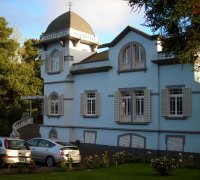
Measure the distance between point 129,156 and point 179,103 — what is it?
Answer: 4.67 m

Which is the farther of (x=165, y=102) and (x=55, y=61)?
(x=55, y=61)

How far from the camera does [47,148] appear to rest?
69.7ft

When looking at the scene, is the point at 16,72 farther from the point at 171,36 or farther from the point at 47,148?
the point at 171,36

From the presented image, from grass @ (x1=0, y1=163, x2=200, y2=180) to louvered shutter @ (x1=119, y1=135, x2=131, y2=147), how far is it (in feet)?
25.5

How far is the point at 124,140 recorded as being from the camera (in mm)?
27406

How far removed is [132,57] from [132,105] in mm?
3082

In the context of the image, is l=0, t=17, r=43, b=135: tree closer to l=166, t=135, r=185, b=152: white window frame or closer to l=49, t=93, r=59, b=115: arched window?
l=49, t=93, r=59, b=115: arched window

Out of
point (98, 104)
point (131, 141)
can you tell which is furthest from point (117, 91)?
point (131, 141)

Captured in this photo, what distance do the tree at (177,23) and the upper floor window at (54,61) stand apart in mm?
15072

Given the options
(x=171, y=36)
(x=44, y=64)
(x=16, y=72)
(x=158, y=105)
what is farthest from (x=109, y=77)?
(x=16, y=72)

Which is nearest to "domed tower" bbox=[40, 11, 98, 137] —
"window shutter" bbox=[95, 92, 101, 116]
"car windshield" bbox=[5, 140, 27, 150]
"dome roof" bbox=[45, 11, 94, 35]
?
"dome roof" bbox=[45, 11, 94, 35]

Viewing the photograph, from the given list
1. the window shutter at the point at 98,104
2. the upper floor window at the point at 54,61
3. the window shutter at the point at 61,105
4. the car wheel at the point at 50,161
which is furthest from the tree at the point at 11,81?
the car wheel at the point at 50,161

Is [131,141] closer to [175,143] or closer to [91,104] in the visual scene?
[175,143]

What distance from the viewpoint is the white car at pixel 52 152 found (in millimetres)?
20656
